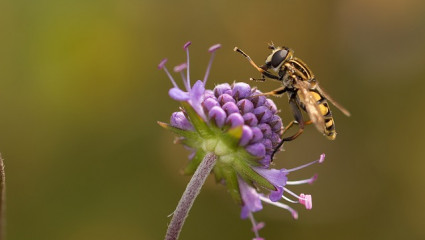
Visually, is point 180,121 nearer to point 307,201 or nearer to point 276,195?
point 276,195

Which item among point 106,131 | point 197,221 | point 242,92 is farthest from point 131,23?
point 242,92

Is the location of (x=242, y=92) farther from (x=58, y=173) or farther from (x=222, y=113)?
(x=58, y=173)

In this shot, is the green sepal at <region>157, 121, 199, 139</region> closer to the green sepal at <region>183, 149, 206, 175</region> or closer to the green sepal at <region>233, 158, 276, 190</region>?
the green sepal at <region>183, 149, 206, 175</region>

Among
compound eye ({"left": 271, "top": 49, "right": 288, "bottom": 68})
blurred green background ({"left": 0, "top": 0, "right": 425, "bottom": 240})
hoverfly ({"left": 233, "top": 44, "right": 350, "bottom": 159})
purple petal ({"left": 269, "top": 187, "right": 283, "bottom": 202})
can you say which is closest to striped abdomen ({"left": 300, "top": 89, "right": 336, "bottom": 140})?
hoverfly ({"left": 233, "top": 44, "right": 350, "bottom": 159})

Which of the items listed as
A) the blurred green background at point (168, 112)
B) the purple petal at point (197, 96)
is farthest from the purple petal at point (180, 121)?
the blurred green background at point (168, 112)

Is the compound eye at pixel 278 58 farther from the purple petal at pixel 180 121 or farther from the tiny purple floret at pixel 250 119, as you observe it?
the purple petal at pixel 180 121

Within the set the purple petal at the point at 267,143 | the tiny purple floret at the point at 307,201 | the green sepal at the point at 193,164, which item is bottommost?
the tiny purple floret at the point at 307,201
